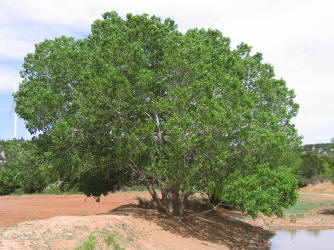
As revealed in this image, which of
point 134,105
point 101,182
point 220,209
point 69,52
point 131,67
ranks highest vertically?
point 69,52

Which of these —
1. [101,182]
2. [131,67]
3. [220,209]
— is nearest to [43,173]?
[101,182]

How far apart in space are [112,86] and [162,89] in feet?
8.35

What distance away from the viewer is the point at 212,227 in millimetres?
21875

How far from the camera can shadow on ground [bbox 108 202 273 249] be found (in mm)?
18828

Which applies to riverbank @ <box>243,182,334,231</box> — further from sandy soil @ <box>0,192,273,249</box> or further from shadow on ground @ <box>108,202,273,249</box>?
sandy soil @ <box>0,192,273,249</box>

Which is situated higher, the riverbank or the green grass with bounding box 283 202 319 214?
the green grass with bounding box 283 202 319 214

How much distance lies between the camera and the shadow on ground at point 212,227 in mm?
18828

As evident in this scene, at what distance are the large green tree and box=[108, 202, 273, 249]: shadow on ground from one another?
2276 millimetres

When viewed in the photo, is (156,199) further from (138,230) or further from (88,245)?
(88,245)

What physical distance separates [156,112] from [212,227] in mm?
8698

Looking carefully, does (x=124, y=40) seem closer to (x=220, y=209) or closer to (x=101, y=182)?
(x=101, y=182)

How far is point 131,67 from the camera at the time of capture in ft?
53.6

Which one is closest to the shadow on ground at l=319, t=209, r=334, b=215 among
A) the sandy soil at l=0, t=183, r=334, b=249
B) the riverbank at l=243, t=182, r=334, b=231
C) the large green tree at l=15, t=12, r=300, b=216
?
the riverbank at l=243, t=182, r=334, b=231

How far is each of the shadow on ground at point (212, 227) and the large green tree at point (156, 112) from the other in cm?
228
